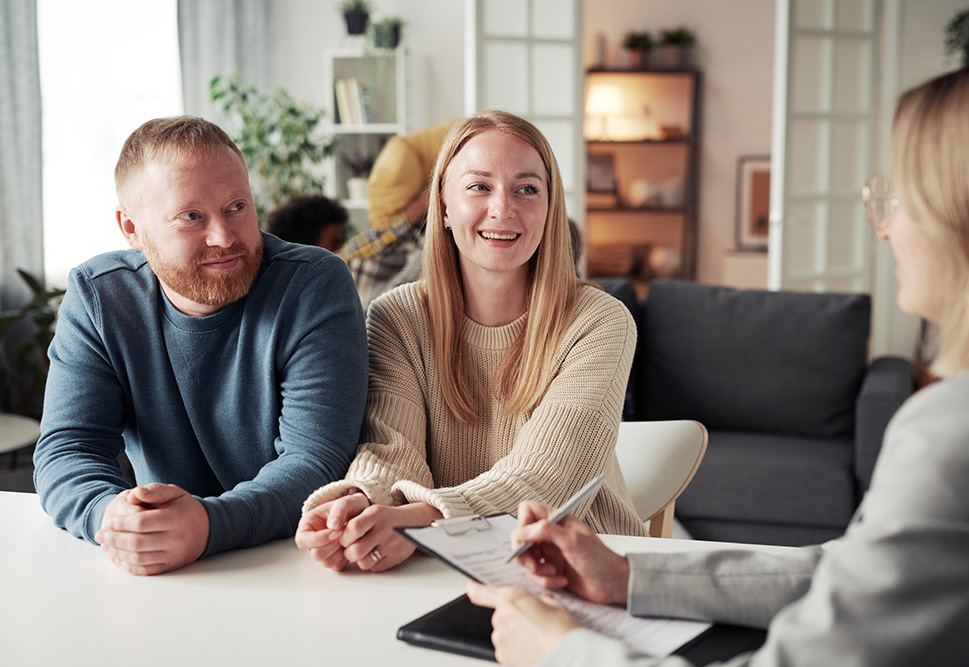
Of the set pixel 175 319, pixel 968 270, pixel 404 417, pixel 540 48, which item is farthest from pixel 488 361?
pixel 540 48

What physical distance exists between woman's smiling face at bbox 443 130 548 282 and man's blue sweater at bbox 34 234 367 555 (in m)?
0.23

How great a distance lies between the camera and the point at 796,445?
2998 millimetres

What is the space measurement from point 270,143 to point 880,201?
4.60m

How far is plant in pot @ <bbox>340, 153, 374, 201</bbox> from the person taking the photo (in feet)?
17.8

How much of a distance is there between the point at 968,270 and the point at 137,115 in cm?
464

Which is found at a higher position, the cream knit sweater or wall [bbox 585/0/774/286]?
wall [bbox 585/0/774/286]

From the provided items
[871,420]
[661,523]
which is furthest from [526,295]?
[871,420]

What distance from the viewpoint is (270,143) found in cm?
507

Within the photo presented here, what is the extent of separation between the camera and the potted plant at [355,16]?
5.41 meters

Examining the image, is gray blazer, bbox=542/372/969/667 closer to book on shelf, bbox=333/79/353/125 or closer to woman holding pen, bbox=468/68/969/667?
woman holding pen, bbox=468/68/969/667

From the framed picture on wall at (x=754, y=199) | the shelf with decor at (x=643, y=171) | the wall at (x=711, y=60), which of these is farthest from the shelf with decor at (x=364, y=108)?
the framed picture on wall at (x=754, y=199)

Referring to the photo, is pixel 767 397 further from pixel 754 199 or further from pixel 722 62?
pixel 722 62

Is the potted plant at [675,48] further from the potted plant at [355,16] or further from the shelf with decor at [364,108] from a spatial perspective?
the potted plant at [355,16]

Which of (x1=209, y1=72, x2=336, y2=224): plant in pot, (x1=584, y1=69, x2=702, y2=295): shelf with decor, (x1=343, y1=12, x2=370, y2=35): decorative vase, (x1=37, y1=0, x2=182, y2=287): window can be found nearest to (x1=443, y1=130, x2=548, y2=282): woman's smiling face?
(x1=37, y1=0, x2=182, y2=287): window
